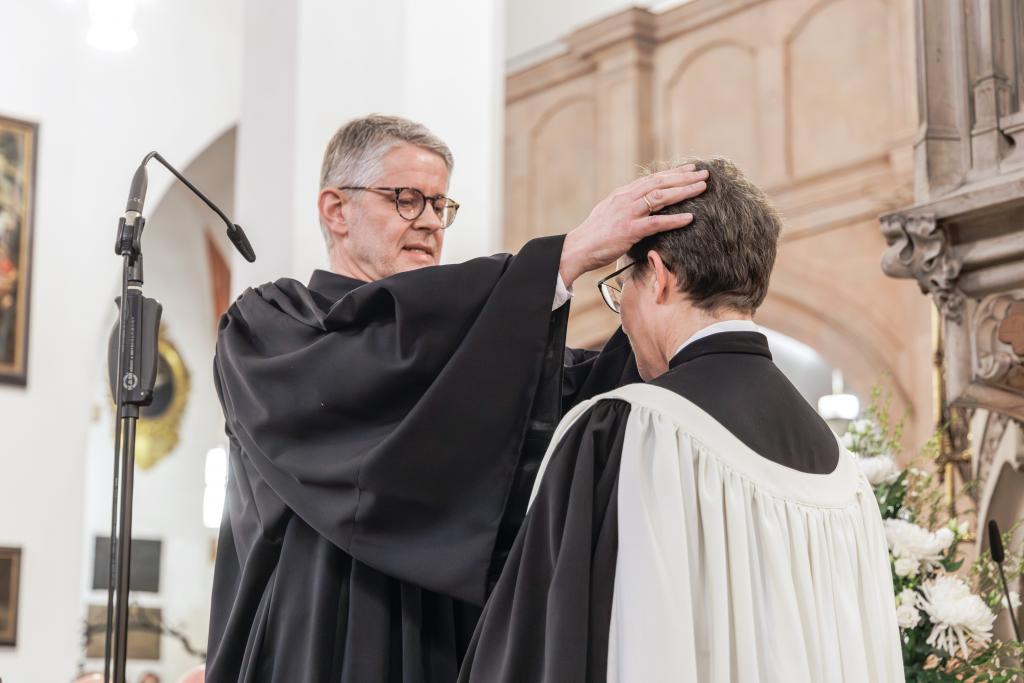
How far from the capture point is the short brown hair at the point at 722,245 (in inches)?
98.3

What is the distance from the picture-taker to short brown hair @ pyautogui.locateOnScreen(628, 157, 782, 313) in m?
2.50

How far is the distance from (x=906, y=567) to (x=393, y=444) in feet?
4.08

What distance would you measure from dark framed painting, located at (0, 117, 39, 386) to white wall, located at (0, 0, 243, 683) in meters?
0.06

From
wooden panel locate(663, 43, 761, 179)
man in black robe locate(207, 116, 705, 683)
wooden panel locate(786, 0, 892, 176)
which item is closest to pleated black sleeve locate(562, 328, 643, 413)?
man in black robe locate(207, 116, 705, 683)

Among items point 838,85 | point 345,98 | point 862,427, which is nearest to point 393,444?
point 862,427

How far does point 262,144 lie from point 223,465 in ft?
25.8

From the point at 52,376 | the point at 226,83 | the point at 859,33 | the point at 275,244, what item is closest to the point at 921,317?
the point at 859,33

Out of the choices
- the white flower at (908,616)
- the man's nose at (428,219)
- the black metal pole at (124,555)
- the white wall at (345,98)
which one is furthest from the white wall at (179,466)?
the white flower at (908,616)

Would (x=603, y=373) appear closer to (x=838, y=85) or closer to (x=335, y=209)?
(x=335, y=209)

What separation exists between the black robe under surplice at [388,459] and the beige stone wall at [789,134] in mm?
6997

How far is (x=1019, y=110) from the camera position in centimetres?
328

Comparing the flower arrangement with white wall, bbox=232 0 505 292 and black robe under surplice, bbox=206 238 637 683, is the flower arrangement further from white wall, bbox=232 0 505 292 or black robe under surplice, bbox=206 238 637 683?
white wall, bbox=232 0 505 292

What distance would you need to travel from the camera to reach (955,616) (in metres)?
3.02

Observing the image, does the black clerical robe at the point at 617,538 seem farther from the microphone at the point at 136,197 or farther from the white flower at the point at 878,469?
the microphone at the point at 136,197
